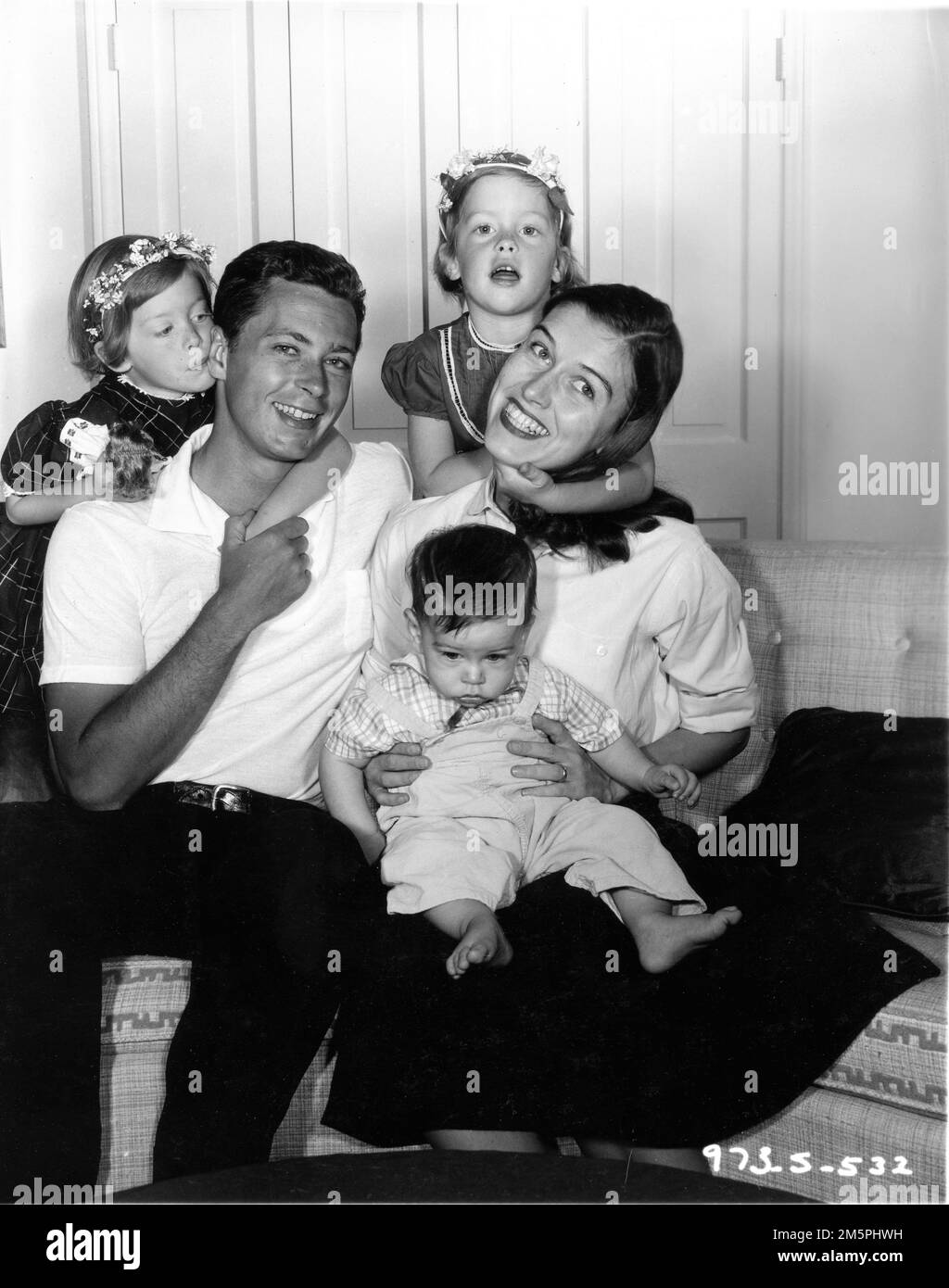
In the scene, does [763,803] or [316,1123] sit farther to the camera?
[763,803]

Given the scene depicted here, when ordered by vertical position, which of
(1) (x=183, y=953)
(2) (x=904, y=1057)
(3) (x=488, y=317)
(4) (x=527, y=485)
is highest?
(3) (x=488, y=317)

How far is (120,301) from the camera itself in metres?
1.76

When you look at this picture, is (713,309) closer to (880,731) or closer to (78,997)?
(880,731)

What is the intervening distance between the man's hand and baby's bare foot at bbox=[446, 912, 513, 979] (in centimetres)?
54

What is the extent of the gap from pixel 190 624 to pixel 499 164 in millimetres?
828

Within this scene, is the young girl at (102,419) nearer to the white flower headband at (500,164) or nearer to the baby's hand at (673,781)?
the white flower headband at (500,164)

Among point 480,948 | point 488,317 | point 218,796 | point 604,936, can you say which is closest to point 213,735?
A: point 218,796

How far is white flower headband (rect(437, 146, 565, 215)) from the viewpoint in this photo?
1.78 metres

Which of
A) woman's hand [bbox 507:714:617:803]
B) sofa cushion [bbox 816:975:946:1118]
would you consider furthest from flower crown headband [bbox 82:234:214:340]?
sofa cushion [bbox 816:975:946:1118]

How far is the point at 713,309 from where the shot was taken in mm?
1927

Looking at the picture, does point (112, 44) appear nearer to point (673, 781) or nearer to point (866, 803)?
point (673, 781)
